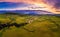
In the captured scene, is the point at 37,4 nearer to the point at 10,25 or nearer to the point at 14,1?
the point at 14,1

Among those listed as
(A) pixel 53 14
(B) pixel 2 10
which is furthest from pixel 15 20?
(A) pixel 53 14

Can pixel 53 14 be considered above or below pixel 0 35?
above

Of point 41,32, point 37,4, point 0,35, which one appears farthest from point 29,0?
point 0,35

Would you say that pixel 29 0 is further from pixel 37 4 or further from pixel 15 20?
pixel 15 20

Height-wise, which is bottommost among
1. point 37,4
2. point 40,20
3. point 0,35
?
point 0,35

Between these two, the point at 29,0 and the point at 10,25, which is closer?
the point at 10,25

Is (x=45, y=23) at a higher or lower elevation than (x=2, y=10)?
lower
